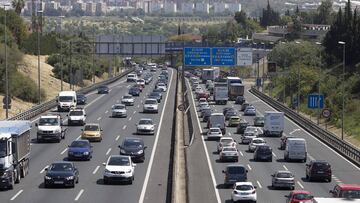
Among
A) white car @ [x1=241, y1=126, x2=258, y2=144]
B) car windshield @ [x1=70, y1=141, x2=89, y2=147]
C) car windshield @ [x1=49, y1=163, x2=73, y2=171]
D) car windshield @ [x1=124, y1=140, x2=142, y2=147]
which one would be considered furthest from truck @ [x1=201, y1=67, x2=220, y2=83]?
car windshield @ [x1=49, y1=163, x2=73, y2=171]

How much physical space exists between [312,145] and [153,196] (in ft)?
102

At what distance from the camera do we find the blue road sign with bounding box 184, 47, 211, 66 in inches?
3812

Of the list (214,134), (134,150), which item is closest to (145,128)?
(214,134)

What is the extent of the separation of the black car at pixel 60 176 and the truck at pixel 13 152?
1535 mm

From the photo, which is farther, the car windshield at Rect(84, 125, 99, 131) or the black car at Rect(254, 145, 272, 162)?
the car windshield at Rect(84, 125, 99, 131)

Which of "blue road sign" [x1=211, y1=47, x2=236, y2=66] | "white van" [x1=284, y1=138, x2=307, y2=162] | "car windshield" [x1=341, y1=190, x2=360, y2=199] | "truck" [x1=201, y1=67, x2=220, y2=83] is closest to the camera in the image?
"car windshield" [x1=341, y1=190, x2=360, y2=199]

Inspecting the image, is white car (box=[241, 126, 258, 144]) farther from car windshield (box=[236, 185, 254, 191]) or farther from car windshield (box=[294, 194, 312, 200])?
car windshield (box=[294, 194, 312, 200])

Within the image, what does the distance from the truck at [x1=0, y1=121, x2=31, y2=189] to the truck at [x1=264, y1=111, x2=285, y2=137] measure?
101ft

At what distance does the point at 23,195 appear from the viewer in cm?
3988

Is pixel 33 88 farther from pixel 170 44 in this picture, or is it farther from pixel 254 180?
pixel 254 180

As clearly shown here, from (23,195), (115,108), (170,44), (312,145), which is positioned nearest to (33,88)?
(115,108)

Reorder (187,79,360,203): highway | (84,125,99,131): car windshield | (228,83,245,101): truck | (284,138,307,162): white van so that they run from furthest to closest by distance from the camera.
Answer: (228,83,245,101): truck
(84,125,99,131): car windshield
(284,138,307,162): white van
(187,79,360,203): highway

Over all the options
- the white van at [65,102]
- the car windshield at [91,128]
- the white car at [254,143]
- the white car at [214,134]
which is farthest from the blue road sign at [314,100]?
the car windshield at [91,128]

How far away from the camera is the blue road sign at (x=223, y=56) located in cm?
9838
